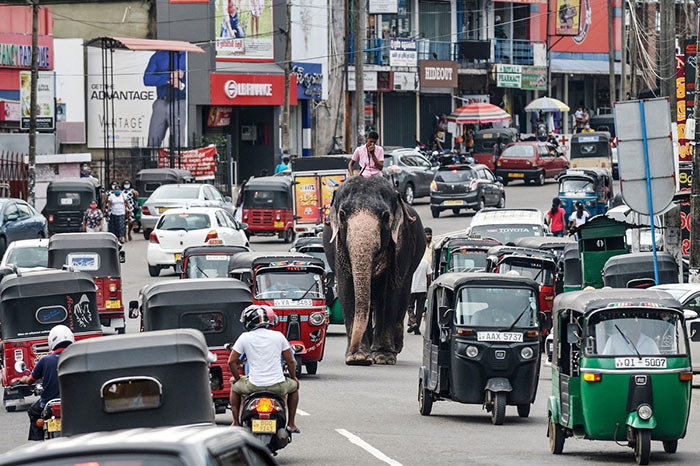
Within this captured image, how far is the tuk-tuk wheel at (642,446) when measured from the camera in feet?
46.1

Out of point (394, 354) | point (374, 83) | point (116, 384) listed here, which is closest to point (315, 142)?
point (374, 83)

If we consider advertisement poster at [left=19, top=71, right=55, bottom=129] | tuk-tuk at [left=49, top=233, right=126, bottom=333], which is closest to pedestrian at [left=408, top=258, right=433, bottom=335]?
tuk-tuk at [left=49, top=233, right=126, bottom=333]

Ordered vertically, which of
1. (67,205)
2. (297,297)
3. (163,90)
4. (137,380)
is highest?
(163,90)

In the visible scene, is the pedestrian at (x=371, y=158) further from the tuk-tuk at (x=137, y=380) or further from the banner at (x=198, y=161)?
the banner at (x=198, y=161)

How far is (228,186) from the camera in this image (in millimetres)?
54625

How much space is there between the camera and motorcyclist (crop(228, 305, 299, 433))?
43.9 feet

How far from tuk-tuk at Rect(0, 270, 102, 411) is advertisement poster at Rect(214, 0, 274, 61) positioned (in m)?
41.2

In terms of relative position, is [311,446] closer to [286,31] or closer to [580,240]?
[580,240]

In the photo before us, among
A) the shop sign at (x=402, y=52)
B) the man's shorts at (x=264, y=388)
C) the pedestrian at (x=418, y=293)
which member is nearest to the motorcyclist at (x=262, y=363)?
the man's shorts at (x=264, y=388)

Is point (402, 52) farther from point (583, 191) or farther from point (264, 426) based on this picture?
point (264, 426)

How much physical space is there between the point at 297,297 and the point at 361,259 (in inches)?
49.8

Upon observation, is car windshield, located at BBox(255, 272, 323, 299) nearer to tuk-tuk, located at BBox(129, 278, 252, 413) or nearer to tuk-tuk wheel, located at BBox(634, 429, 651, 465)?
tuk-tuk, located at BBox(129, 278, 252, 413)

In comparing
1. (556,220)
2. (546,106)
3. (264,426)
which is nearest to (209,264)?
(556,220)

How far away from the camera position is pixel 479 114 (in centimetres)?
7050
